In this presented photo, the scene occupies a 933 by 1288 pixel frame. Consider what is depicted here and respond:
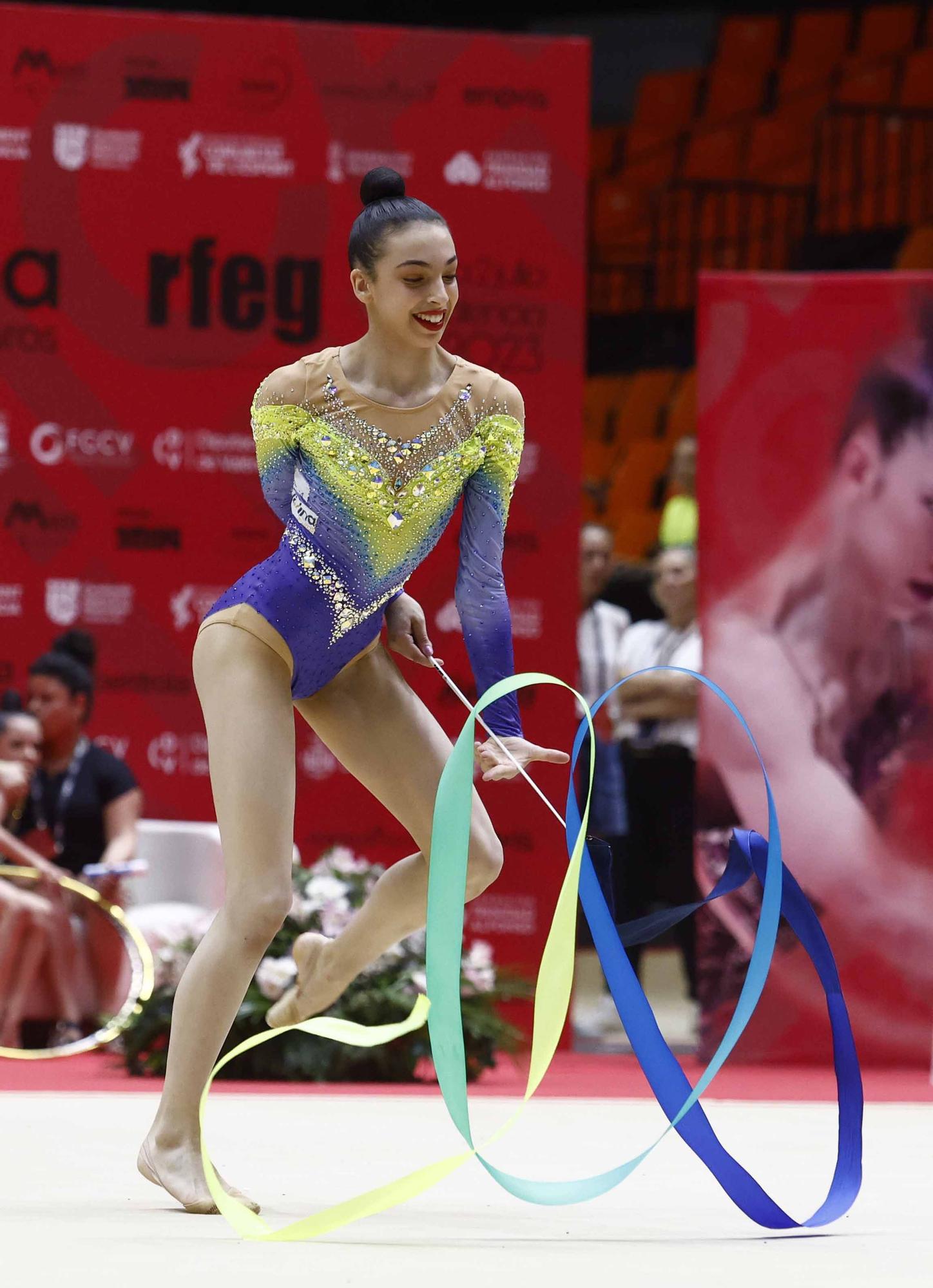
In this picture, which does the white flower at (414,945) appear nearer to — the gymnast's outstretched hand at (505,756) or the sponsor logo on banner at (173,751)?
the sponsor logo on banner at (173,751)

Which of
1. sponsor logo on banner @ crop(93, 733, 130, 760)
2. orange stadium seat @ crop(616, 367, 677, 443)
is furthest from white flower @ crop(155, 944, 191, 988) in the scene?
orange stadium seat @ crop(616, 367, 677, 443)

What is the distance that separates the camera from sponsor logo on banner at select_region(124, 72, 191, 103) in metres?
7.23

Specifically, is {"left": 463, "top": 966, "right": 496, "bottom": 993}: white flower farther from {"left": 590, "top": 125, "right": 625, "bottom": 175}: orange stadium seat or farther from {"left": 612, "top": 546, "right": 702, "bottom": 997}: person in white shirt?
{"left": 590, "top": 125, "right": 625, "bottom": 175}: orange stadium seat

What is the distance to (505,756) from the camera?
11.0 ft

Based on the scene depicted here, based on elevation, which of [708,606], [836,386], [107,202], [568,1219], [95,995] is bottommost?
[95,995]

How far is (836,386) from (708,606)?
0.85 meters

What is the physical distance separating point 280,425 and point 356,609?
356 mm

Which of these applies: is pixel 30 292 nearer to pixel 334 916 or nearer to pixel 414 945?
pixel 334 916

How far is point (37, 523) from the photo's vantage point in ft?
23.7

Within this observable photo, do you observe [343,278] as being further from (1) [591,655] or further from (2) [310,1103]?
(2) [310,1103]

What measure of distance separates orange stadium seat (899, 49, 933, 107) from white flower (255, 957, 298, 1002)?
8.85m

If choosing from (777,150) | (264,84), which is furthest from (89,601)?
(777,150)

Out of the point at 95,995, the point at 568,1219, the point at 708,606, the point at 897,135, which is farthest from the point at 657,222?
the point at 568,1219

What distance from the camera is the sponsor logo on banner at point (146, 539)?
7230 millimetres
